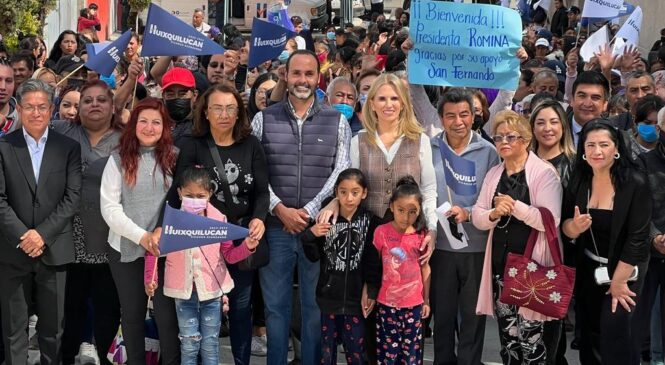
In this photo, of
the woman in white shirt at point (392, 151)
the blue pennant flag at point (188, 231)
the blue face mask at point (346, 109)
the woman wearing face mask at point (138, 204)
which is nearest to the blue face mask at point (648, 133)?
the woman in white shirt at point (392, 151)

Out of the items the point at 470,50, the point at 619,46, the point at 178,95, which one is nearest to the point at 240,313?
the point at 178,95

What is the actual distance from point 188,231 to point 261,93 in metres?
2.60

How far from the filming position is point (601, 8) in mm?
11016

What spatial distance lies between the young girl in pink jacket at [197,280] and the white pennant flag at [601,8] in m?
6.38

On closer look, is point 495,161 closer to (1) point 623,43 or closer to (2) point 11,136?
(2) point 11,136

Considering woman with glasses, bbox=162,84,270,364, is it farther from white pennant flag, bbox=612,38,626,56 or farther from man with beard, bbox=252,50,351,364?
white pennant flag, bbox=612,38,626,56

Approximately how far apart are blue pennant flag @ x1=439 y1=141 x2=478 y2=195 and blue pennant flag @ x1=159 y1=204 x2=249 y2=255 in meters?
1.44

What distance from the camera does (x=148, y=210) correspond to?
619 centimetres

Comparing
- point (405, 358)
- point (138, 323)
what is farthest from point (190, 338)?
point (405, 358)

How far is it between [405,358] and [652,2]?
12803 millimetres

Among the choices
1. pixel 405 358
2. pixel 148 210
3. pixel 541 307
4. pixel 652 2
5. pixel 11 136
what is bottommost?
pixel 405 358

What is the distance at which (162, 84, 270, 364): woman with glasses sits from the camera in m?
6.25

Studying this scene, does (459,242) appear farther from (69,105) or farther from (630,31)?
(630,31)

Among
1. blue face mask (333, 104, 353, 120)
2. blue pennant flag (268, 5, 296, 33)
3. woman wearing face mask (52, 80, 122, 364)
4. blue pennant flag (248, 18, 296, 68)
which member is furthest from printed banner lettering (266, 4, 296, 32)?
woman wearing face mask (52, 80, 122, 364)
